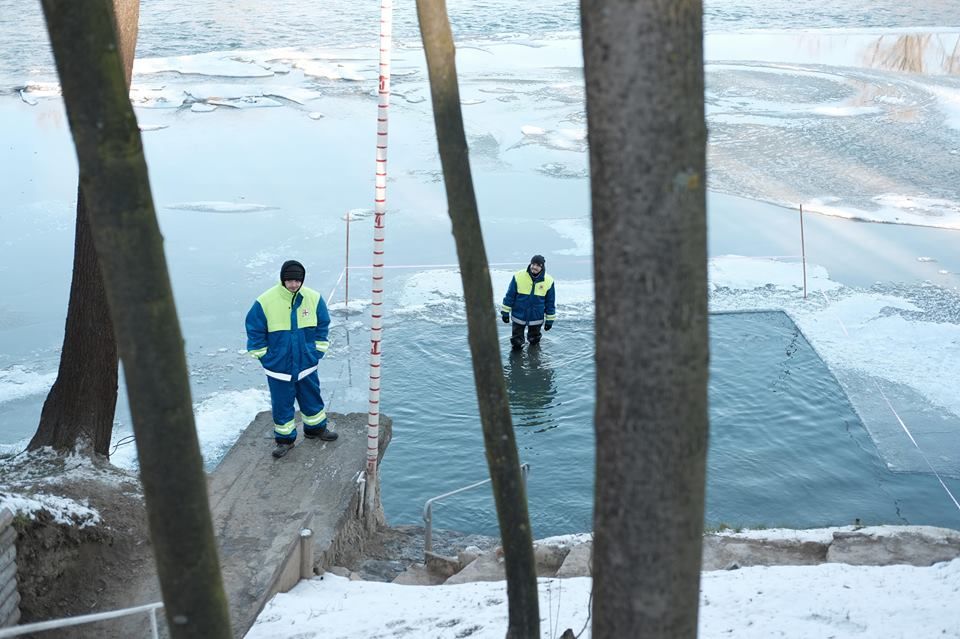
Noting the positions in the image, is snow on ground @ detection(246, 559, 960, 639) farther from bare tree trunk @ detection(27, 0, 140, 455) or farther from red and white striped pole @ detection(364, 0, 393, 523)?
bare tree trunk @ detection(27, 0, 140, 455)

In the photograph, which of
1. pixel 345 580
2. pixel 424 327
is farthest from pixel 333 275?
pixel 345 580

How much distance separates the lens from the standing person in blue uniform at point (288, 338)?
8078 millimetres

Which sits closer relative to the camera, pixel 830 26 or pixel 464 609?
pixel 464 609

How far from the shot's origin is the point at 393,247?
50.7 feet

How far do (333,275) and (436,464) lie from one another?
5.14 m

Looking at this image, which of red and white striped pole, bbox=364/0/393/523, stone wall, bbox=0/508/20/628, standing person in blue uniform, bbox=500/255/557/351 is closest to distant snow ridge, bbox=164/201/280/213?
standing person in blue uniform, bbox=500/255/557/351

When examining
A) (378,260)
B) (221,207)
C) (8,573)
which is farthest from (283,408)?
(221,207)

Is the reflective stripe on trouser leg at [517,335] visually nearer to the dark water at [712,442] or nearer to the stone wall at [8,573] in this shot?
the dark water at [712,442]

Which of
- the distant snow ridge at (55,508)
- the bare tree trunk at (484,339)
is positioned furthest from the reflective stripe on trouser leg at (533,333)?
the bare tree trunk at (484,339)

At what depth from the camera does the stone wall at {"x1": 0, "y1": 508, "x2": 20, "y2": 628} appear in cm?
582

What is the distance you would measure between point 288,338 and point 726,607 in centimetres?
386

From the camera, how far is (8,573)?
5.89 m

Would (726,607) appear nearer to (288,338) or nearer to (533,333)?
A: (288,338)

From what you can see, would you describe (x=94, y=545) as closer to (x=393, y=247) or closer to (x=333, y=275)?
(x=333, y=275)
